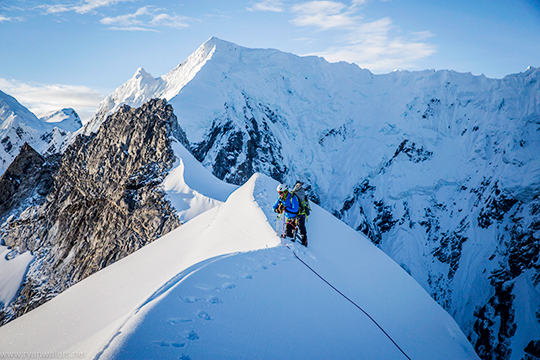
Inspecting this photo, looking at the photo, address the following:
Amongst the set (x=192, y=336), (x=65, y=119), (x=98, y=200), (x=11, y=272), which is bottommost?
(x=11, y=272)

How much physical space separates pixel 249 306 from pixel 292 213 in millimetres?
3558

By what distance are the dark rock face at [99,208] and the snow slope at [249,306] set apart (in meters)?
13.0

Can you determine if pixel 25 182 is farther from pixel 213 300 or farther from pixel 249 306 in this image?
pixel 249 306

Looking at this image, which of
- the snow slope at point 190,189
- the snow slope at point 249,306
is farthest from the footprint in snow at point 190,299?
the snow slope at point 190,189

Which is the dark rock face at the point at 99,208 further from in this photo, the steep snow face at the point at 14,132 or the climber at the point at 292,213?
the steep snow face at the point at 14,132

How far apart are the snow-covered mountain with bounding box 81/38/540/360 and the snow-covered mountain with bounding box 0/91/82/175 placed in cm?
5815

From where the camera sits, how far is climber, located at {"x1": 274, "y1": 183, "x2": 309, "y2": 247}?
8000 mm

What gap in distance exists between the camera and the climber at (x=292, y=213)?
26.2 ft

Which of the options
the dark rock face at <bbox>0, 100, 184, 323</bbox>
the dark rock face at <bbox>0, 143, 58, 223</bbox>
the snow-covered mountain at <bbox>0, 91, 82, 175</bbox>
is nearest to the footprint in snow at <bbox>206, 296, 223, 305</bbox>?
the dark rock face at <bbox>0, 100, 184, 323</bbox>

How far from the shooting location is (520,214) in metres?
52.5

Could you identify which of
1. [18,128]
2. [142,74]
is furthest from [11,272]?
[18,128]

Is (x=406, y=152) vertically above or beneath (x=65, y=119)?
beneath

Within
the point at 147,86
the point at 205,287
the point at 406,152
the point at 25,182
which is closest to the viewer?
the point at 205,287

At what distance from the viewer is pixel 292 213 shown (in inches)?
315
